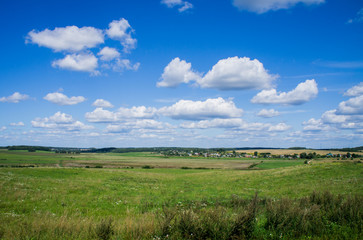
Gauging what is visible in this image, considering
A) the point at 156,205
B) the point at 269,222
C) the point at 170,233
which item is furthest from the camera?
the point at 156,205

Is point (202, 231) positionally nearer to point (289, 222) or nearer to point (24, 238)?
point (289, 222)

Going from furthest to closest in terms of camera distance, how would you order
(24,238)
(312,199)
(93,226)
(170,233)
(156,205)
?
(156,205)
(312,199)
(93,226)
(170,233)
(24,238)

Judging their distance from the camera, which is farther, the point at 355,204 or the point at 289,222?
the point at 355,204

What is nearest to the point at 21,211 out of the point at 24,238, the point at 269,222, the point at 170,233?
the point at 24,238

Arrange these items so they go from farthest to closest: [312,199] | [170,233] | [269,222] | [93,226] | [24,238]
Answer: [312,199]
[269,222]
[93,226]
[170,233]
[24,238]

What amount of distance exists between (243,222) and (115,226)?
15.5ft

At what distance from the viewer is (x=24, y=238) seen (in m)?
6.62

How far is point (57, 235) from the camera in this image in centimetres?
696

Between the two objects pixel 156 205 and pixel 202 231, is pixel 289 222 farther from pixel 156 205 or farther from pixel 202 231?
pixel 156 205

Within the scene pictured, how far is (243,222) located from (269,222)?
1.89 meters

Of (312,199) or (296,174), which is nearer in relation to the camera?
(312,199)

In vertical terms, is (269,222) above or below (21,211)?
above

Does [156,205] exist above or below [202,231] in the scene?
below

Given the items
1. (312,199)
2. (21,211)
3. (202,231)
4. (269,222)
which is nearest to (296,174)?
(312,199)
